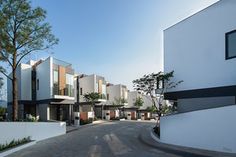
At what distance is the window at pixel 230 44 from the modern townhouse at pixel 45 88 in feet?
71.4

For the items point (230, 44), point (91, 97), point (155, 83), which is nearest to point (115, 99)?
point (91, 97)

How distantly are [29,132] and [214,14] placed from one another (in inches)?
537

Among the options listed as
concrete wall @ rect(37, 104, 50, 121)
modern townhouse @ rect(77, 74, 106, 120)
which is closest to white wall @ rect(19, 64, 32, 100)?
concrete wall @ rect(37, 104, 50, 121)

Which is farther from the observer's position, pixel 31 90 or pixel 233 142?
pixel 31 90

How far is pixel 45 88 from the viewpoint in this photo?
33.0 meters

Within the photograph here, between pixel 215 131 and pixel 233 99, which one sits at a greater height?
pixel 233 99

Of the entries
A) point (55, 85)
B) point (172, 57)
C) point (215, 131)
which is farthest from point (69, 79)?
point (215, 131)

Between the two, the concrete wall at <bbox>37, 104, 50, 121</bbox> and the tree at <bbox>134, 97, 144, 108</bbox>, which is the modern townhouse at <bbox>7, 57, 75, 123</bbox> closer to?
the concrete wall at <bbox>37, 104, 50, 121</bbox>

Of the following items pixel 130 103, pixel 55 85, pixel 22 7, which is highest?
pixel 22 7

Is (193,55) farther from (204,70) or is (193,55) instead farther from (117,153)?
(117,153)

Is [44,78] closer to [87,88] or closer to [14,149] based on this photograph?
[87,88]

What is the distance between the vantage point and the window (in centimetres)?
1447

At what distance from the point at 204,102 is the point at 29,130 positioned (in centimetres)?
1150

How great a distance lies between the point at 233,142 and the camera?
11.9m
